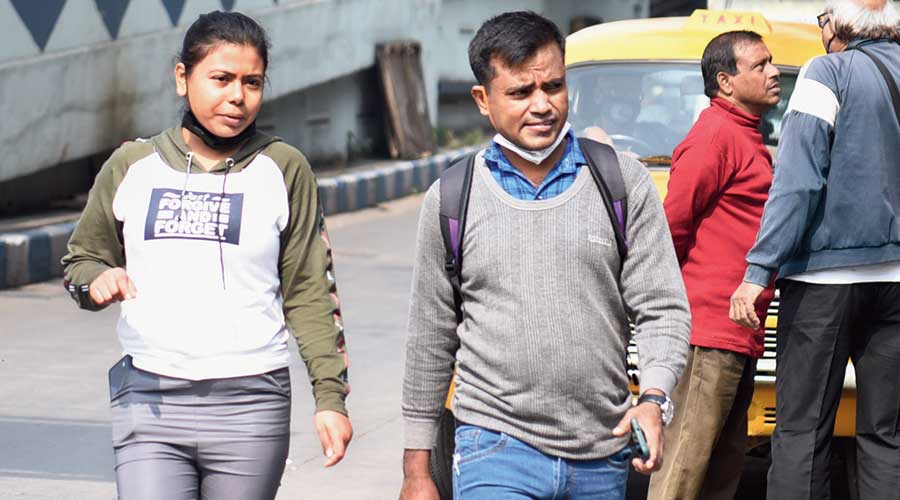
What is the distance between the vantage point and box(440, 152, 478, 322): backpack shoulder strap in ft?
11.3

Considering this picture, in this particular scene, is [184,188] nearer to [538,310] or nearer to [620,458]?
[538,310]

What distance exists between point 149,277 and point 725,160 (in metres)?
2.35

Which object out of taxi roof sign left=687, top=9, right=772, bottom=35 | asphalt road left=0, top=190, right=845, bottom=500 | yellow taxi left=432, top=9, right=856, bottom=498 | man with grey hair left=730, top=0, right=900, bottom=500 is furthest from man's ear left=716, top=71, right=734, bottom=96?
asphalt road left=0, top=190, right=845, bottom=500

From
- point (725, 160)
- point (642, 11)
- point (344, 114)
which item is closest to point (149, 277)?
point (725, 160)

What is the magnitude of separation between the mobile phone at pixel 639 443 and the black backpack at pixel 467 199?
0.40 m

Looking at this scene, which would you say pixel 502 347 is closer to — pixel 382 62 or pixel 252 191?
pixel 252 191

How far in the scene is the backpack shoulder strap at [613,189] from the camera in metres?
3.41

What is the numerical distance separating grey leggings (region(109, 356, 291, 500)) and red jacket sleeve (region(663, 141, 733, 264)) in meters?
2.05

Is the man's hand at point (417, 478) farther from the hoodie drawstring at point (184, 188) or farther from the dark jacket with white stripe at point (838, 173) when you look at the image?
the dark jacket with white stripe at point (838, 173)

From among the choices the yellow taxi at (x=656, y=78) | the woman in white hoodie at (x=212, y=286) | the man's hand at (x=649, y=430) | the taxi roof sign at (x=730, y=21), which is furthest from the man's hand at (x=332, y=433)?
the taxi roof sign at (x=730, y=21)

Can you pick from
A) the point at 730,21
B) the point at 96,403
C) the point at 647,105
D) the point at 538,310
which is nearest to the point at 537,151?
the point at 538,310

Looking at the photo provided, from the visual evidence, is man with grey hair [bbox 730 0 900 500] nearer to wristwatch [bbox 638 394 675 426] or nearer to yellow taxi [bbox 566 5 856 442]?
wristwatch [bbox 638 394 675 426]

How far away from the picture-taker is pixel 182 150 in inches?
→ 146

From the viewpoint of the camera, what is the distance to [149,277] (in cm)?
362
